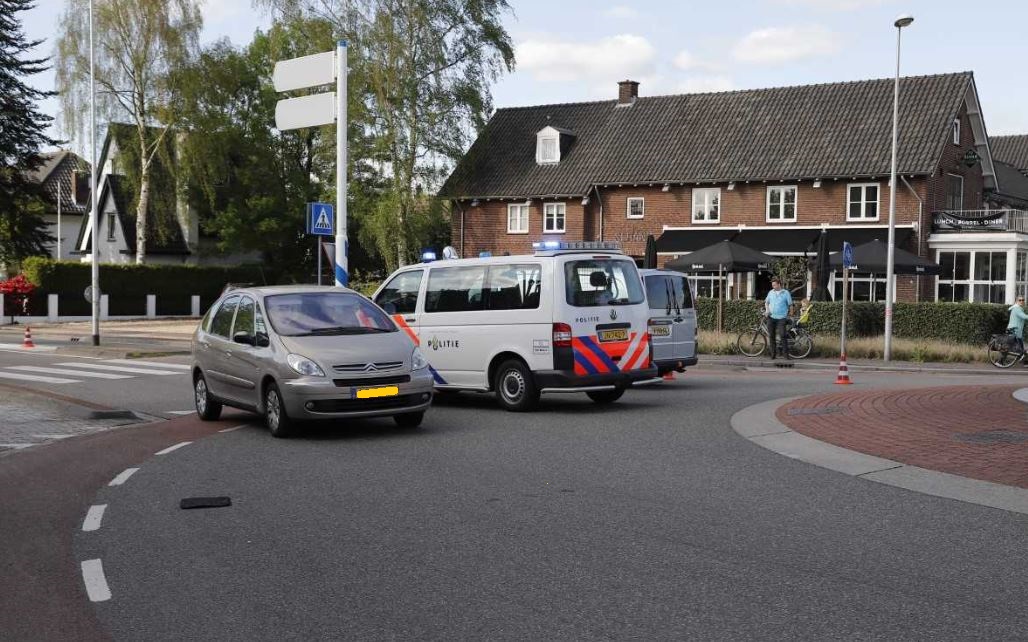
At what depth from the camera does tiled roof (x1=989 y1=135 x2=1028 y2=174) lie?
7062 cm

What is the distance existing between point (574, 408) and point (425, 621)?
9.61 m

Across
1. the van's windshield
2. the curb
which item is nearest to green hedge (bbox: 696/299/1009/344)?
the van's windshield

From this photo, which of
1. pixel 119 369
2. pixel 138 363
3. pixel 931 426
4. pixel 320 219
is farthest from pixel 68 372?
pixel 931 426

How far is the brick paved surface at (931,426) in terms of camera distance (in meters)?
9.57

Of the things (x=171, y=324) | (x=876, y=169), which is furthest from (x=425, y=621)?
(x=171, y=324)

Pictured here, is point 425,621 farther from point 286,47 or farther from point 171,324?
point 286,47

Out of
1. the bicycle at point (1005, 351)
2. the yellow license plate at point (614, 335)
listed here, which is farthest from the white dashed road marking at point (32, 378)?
the bicycle at point (1005, 351)

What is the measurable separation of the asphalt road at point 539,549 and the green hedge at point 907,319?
18.9m

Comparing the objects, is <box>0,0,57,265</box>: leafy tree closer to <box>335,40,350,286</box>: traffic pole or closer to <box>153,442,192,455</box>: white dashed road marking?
<box>335,40,350,286</box>: traffic pole

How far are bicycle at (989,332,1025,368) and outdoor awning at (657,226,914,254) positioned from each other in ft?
41.7

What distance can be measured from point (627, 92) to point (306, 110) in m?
33.0

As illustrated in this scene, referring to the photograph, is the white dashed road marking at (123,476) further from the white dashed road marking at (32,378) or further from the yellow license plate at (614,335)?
the white dashed road marking at (32,378)

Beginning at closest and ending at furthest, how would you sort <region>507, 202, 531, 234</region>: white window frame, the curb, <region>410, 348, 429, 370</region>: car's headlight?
the curb
<region>410, 348, 429, 370</region>: car's headlight
<region>507, 202, 531, 234</region>: white window frame

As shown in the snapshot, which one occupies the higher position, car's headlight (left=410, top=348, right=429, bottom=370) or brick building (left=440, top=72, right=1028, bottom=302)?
brick building (left=440, top=72, right=1028, bottom=302)
